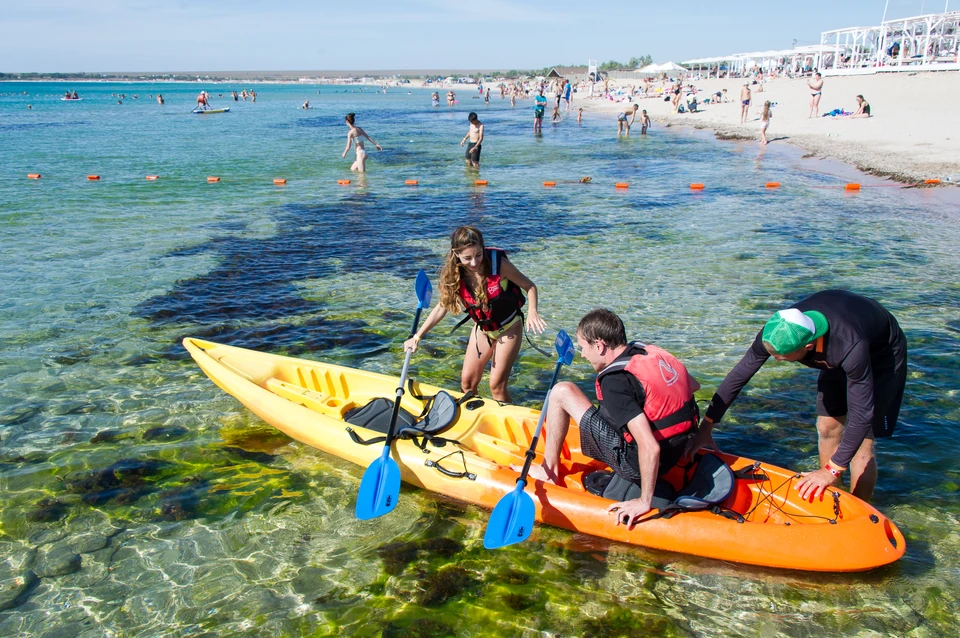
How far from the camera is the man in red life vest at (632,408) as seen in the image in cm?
388

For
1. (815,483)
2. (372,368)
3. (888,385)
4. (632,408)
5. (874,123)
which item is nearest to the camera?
(632,408)

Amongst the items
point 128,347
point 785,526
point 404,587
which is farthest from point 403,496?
point 128,347

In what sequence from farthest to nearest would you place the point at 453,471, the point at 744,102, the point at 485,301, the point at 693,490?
1. the point at 744,102
2. the point at 485,301
3. the point at 453,471
4. the point at 693,490

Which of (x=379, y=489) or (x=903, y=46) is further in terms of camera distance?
(x=903, y=46)

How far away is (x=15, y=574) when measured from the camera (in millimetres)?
4410

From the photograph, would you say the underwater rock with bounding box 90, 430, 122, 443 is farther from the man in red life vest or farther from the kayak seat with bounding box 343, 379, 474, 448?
the man in red life vest

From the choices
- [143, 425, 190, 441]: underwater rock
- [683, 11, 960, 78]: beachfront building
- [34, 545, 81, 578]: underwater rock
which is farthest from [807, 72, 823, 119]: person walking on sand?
[34, 545, 81, 578]: underwater rock

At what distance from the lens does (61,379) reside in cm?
717

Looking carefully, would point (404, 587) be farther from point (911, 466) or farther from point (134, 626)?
point (911, 466)

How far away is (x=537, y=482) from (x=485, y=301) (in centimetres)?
149

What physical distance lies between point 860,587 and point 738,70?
237 ft

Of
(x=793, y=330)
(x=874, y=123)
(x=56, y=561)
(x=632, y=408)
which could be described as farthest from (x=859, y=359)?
(x=874, y=123)

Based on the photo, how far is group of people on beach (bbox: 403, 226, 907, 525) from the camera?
3729 mm

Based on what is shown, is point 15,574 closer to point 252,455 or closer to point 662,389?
point 252,455
